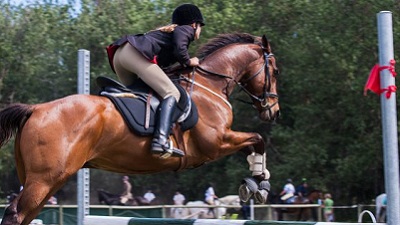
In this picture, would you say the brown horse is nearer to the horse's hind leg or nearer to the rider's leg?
the horse's hind leg

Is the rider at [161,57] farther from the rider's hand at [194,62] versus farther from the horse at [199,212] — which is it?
the horse at [199,212]

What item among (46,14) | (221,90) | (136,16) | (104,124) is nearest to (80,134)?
(104,124)

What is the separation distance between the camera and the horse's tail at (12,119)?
5.79m

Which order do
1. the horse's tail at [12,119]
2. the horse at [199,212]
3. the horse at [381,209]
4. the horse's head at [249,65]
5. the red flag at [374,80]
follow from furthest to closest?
the horse at [199,212], the horse at [381,209], the horse's head at [249,65], the horse's tail at [12,119], the red flag at [374,80]

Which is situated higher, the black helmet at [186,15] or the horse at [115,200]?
the black helmet at [186,15]

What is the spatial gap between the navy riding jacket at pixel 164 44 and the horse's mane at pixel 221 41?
68 centimetres

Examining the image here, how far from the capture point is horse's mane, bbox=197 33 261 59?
279 inches

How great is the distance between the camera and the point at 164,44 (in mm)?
6332

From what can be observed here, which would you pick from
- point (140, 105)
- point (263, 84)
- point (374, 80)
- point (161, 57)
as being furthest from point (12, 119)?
point (374, 80)

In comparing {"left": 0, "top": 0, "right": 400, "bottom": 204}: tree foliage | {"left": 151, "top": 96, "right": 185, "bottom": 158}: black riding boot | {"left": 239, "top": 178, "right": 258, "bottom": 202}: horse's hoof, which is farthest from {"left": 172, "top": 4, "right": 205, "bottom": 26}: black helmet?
{"left": 0, "top": 0, "right": 400, "bottom": 204}: tree foliage

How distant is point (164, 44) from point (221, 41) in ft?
→ 3.07

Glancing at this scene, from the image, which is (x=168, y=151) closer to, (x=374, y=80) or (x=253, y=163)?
(x=253, y=163)

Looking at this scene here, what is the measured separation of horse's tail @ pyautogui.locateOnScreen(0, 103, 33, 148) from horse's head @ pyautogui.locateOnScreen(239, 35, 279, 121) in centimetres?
214

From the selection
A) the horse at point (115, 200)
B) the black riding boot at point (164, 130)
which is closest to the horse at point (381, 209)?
the horse at point (115, 200)
